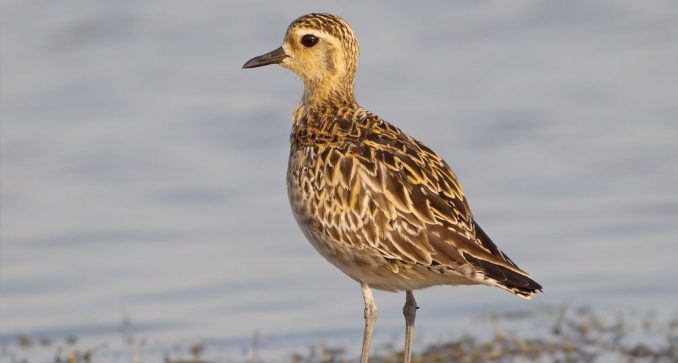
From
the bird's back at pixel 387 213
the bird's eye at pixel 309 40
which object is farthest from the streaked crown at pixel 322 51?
the bird's back at pixel 387 213

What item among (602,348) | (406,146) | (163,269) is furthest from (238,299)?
(406,146)

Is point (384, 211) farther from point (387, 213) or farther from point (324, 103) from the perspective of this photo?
point (324, 103)

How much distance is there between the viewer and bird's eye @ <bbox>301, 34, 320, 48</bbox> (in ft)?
34.7

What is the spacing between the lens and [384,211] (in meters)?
9.28

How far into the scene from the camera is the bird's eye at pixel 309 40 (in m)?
10.6

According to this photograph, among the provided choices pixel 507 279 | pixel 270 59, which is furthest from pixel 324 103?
pixel 507 279

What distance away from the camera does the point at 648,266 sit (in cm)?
1392

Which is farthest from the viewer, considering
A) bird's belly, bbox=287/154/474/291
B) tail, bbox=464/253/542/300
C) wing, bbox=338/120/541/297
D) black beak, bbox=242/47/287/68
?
black beak, bbox=242/47/287/68

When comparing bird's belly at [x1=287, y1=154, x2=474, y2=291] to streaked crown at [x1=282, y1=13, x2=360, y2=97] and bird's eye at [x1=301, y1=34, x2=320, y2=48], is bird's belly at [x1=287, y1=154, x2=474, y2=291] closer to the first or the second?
streaked crown at [x1=282, y1=13, x2=360, y2=97]

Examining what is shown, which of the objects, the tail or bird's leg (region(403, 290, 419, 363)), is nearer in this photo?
the tail

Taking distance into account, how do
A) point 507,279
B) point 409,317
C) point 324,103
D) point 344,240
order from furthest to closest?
point 324,103 < point 409,317 < point 344,240 < point 507,279

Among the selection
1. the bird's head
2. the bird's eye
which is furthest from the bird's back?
the bird's eye

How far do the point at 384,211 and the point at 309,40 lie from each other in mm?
1799

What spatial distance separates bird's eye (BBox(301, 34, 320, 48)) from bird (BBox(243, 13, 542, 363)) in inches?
19.9
